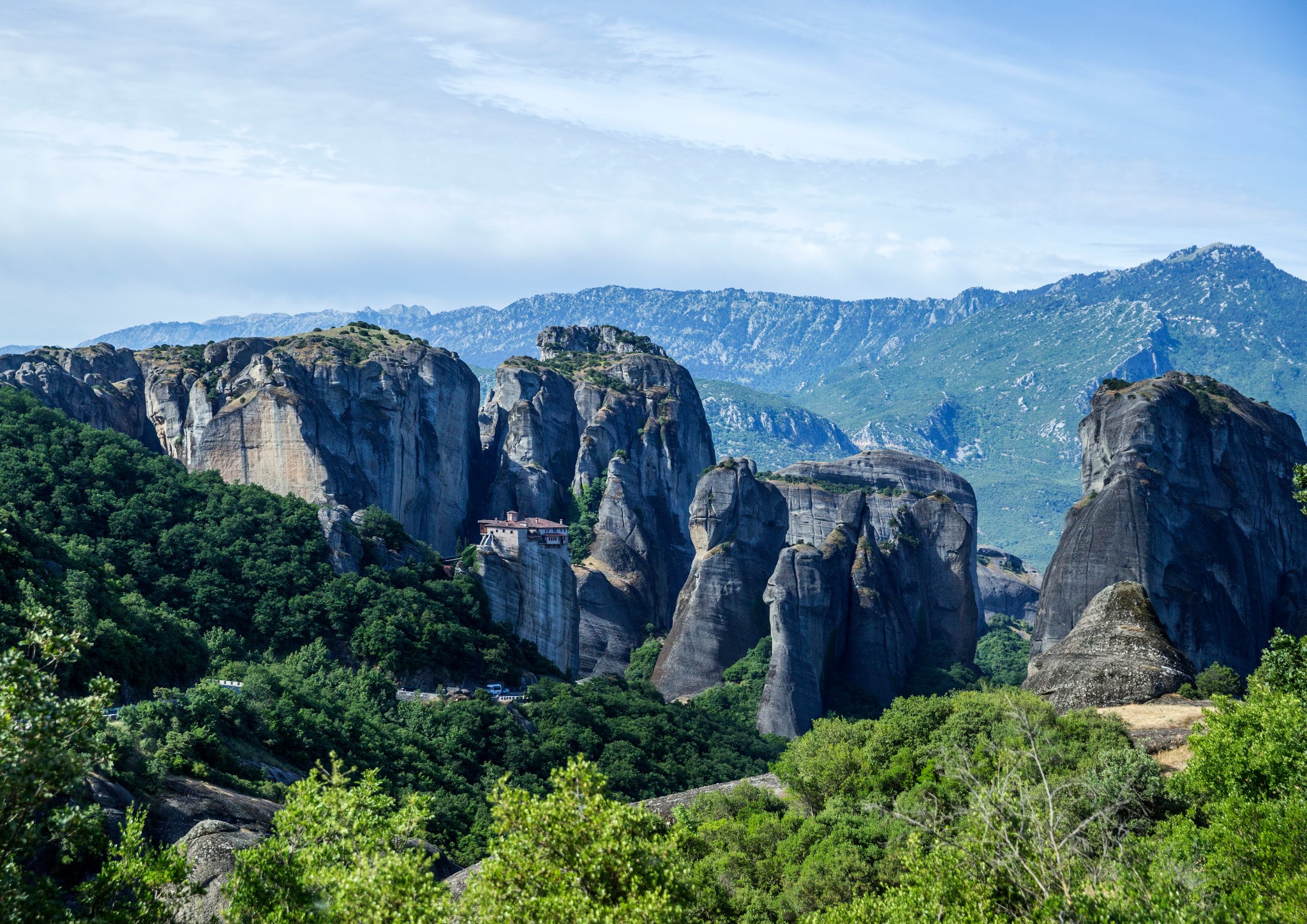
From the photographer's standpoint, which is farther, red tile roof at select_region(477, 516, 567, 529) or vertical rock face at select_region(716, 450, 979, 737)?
red tile roof at select_region(477, 516, 567, 529)

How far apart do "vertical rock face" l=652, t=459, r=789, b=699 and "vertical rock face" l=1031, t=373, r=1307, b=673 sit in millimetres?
22505

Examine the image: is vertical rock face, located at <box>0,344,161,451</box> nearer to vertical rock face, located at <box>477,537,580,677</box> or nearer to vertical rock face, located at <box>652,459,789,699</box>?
vertical rock face, located at <box>477,537,580,677</box>

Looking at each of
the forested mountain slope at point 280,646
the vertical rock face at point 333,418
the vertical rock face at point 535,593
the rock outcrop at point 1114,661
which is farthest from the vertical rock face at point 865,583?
the rock outcrop at point 1114,661

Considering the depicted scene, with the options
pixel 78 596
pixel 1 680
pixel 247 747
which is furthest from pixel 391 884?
pixel 78 596

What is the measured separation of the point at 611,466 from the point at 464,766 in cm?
6250

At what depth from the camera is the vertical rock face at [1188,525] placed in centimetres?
7606

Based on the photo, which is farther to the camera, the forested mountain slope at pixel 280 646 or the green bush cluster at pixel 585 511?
the green bush cluster at pixel 585 511

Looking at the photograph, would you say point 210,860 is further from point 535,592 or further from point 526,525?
point 526,525

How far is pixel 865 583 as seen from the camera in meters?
93.6

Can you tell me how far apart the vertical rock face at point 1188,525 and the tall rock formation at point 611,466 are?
35.6 metres

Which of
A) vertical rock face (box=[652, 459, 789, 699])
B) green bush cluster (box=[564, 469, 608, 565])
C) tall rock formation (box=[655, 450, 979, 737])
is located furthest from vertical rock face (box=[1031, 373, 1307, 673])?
green bush cluster (box=[564, 469, 608, 565])

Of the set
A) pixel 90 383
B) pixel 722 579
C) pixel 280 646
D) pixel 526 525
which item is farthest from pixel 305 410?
pixel 722 579

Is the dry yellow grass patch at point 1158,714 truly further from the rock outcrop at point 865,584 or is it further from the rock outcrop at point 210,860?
the rock outcrop at point 865,584

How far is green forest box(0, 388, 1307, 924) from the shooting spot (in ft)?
65.2
